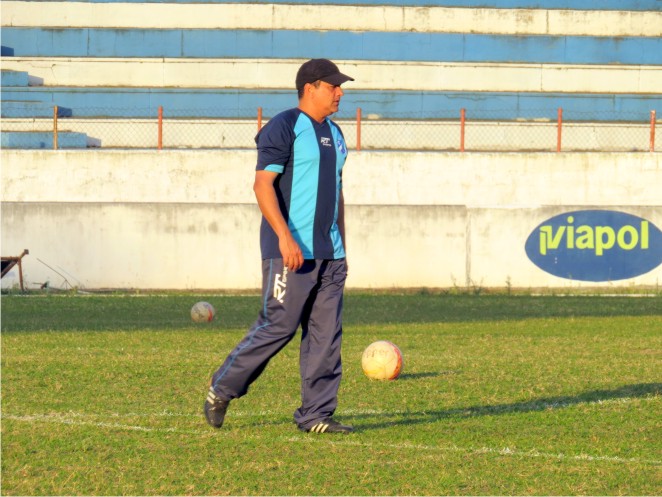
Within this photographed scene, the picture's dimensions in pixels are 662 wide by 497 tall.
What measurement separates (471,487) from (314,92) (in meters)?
2.61

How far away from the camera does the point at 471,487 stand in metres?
5.39

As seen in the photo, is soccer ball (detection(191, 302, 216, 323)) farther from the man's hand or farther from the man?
the man's hand

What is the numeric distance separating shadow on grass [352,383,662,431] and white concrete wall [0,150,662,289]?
Result: 15.2m

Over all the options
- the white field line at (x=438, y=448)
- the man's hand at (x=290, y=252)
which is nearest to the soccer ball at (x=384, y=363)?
the white field line at (x=438, y=448)

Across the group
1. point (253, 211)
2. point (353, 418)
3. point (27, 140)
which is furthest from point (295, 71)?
point (353, 418)

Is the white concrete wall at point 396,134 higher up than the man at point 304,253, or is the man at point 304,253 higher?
the white concrete wall at point 396,134

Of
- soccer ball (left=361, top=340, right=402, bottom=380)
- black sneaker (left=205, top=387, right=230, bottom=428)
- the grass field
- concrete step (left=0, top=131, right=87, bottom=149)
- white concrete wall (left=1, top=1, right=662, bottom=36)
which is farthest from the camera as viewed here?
white concrete wall (left=1, top=1, right=662, bottom=36)

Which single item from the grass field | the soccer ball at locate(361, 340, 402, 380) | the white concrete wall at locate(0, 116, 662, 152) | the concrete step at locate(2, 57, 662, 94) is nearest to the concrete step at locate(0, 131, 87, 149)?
the white concrete wall at locate(0, 116, 662, 152)

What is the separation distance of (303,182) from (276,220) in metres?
0.37

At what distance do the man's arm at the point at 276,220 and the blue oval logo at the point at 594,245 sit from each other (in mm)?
18497

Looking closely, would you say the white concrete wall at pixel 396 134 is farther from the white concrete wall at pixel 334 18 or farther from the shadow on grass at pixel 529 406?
the shadow on grass at pixel 529 406

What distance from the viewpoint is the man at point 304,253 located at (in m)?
6.54

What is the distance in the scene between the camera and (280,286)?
654 centimetres

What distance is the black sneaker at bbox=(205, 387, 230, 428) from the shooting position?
6.70 meters
